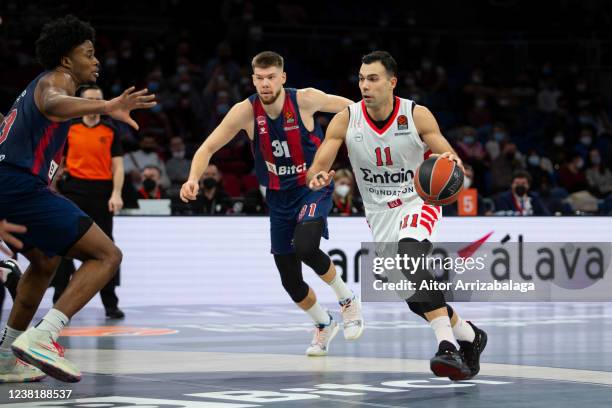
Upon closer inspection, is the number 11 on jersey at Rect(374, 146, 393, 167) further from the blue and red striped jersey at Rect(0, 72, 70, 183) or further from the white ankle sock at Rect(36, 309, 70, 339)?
the white ankle sock at Rect(36, 309, 70, 339)

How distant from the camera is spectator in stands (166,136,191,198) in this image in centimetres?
1770

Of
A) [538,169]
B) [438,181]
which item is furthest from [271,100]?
[538,169]

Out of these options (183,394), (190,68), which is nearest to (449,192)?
(183,394)

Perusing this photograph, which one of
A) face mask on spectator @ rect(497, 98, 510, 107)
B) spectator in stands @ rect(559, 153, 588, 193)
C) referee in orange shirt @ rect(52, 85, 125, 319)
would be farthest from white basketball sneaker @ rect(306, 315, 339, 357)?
Result: face mask on spectator @ rect(497, 98, 510, 107)

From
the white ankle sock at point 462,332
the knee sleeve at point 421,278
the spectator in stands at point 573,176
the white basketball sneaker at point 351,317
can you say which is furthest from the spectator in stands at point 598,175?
the knee sleeve at point 421,278

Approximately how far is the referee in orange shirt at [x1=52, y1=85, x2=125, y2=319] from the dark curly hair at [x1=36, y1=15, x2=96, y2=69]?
4766 millimetres

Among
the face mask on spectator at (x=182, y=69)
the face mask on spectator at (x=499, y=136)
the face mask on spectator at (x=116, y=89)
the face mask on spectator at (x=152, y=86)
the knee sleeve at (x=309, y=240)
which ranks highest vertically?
the face mask on spectator at (x=182, y=69)

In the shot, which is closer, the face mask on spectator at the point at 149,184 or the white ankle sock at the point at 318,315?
the white ankle sock at the point at 318,315

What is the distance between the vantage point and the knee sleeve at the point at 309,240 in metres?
9.07

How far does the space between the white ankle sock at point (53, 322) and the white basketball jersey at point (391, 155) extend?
2395 millimetres

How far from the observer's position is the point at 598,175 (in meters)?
20.5

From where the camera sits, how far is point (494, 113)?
917 inches

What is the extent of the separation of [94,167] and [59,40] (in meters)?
5.07

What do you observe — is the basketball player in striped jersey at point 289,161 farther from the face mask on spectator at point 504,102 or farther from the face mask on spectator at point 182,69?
the face mask on spectator at point 504,102
